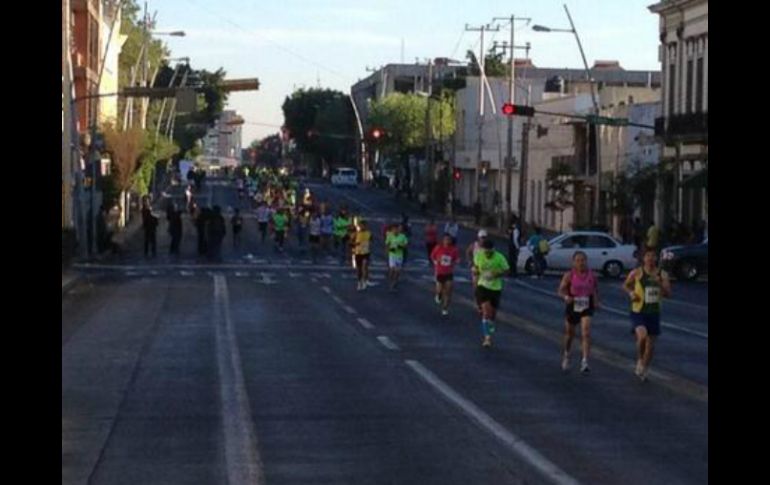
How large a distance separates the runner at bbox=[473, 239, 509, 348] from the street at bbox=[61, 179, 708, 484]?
0.48 metres

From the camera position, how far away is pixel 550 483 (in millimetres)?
14211

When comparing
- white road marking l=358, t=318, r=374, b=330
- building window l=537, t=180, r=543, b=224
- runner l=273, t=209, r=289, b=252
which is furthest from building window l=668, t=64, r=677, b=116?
white road marking l=358, t=318, r=374, b=330

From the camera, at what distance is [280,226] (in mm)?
67625

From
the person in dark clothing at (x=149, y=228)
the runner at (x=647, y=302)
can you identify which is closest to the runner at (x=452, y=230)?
the person in dark clothing at (x=149, y=228)

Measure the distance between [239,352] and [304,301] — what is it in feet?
44.6

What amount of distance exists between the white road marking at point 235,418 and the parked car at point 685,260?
24574 mm

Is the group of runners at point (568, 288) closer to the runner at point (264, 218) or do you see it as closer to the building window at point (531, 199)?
the runner at point (264, 218)

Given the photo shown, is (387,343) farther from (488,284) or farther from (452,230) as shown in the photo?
(452,230)

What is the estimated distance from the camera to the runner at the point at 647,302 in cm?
2266

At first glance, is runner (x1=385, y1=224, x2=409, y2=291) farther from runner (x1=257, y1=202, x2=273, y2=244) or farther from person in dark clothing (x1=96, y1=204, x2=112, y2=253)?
runner (x1=257, y1=202, x2=273, y2=244)

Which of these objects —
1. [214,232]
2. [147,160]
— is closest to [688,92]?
[214,232]

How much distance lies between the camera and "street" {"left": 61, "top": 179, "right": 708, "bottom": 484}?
50.3 feet

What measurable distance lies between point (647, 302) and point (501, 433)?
5.65 metres
